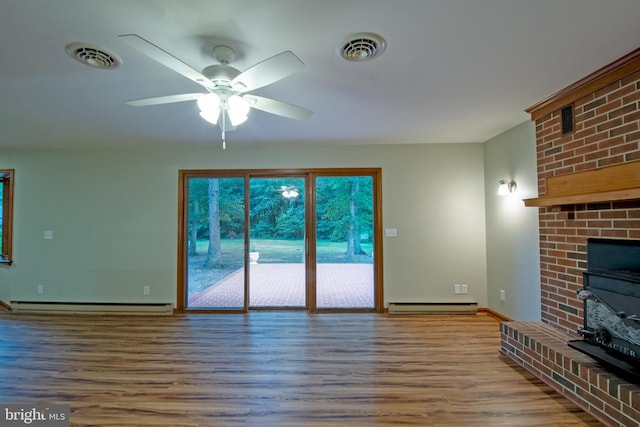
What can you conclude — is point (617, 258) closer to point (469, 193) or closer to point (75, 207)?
point (469, 193)

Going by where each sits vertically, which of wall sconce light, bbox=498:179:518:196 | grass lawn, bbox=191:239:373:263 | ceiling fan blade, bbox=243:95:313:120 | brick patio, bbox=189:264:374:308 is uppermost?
ceiling fan blade, bbox=243:95:313:120

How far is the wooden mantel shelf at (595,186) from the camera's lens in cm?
203

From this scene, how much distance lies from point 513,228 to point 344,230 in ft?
6.71

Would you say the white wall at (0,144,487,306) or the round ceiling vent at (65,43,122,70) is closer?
the round ceiling vent at (65,43,122,70)

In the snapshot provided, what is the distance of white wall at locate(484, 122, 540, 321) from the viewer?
315cm

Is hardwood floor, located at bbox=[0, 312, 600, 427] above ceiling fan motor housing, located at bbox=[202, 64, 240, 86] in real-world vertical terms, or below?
below

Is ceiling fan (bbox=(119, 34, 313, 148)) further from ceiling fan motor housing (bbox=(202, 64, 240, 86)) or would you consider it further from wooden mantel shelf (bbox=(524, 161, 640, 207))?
wooden mantel shelf (bbox=(524, 161, 640, 207))

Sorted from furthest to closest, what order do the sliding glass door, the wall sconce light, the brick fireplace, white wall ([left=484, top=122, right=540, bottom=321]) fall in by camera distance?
1. the sliding glass door
2. the wall sconce light
3. white wall ([left=484, top=122, right=540, bottom=321])
4. the brick fireplace

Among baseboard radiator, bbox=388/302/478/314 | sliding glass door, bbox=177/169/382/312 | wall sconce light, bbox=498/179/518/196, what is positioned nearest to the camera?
wall sconce light, bbox=498/179/518/196

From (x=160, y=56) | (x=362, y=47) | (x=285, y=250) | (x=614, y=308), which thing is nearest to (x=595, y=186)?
(x=614, y=308)

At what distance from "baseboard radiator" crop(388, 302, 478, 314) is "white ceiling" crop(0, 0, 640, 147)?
92.3 inches

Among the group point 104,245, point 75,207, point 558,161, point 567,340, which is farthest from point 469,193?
point 75,207

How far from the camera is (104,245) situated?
417 cm


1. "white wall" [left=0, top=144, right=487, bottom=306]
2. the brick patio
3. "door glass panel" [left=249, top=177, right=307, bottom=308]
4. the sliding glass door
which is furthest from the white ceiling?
the brick patio
